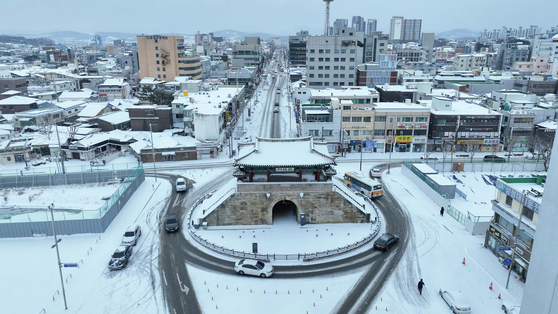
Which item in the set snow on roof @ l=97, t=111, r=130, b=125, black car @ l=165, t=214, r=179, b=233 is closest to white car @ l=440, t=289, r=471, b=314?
black car @ l=165, t=214, r=179, b=233

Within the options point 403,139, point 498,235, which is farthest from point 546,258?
point 403,139

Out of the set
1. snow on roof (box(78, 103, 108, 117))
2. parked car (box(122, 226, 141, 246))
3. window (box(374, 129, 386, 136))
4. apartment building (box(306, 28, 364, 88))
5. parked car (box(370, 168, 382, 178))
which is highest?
apartment building (box(306, 28, 364, 88))

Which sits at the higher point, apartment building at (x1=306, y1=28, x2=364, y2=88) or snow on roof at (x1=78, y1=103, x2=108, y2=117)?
apartment building at (x1=306, y1=28, x2=364, y2=88)

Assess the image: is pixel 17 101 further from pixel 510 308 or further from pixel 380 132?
pixel 510 308

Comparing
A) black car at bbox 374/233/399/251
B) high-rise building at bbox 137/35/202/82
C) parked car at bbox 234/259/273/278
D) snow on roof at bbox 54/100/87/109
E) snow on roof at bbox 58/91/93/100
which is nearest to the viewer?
parked car at bbox 234/259/273/278

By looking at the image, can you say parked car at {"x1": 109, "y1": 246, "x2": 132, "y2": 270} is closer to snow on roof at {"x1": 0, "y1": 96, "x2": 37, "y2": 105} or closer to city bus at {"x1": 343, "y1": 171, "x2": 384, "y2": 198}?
city bus at {"x1": 343, "y1": 171, "x2": 384, "y2": 198}
